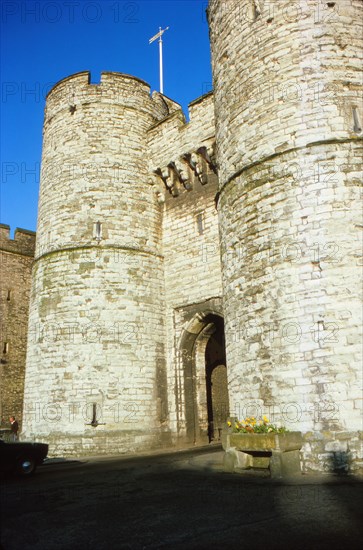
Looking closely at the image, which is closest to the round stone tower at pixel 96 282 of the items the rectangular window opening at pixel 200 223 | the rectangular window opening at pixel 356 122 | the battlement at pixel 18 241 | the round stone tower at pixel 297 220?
the rectangular window opening at pixel 200 223

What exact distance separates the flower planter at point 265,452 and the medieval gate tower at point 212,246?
253mm

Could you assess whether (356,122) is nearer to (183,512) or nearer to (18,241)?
(183,512)

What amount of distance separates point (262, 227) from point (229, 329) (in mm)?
2145

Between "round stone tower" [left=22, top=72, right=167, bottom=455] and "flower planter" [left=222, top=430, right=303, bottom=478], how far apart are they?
15.1 feet

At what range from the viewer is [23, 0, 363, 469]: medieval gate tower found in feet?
23.4

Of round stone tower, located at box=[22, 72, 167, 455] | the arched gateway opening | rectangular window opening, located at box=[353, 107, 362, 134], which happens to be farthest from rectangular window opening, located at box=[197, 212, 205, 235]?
rectangular window opening, located at box=[353, 107, 362, 134]

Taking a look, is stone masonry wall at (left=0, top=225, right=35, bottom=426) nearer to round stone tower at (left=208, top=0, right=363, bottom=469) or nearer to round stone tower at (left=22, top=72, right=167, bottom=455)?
round stone tower at (left=22, top=72, right=167, bottom=455)

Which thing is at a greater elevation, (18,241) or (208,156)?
(18,241)

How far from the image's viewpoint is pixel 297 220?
7.55 metres

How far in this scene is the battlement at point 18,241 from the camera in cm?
1789

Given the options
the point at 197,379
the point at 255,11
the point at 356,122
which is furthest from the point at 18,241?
the point at 356,122

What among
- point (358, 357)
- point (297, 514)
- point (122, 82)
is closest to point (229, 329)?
point (358, 357)

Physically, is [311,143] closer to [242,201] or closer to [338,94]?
[338,94]

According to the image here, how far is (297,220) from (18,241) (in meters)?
13.9
